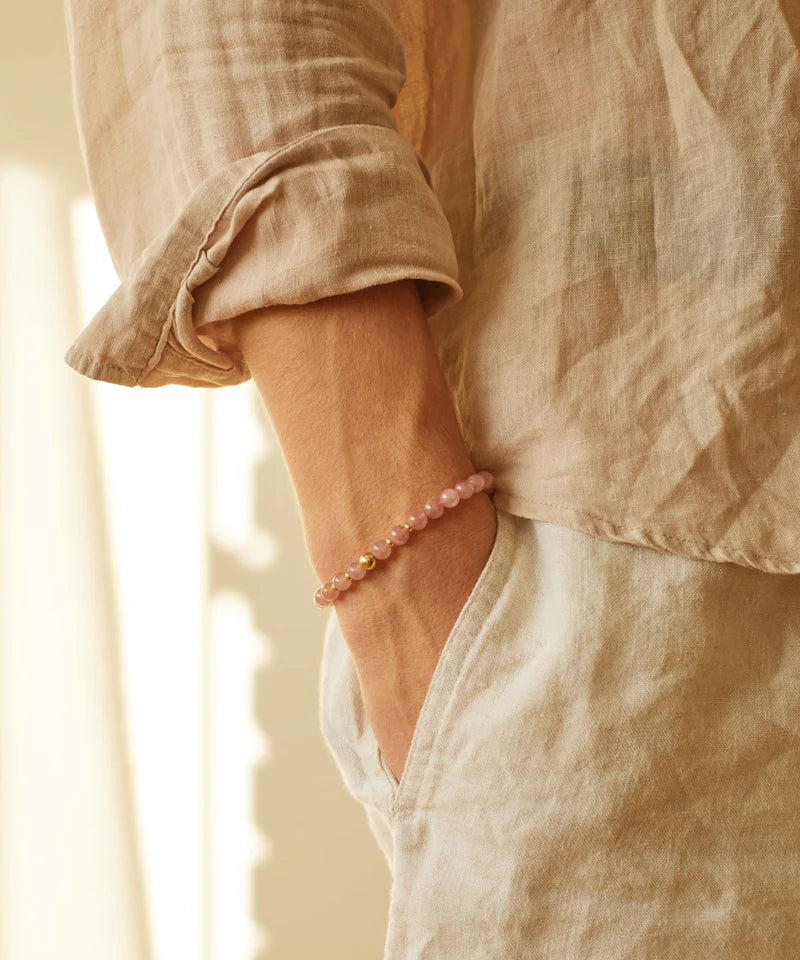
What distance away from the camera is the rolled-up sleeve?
0.45 m

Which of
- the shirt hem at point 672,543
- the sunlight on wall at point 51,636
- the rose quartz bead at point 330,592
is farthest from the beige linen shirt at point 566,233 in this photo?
the sunlight on wall at point 51,636

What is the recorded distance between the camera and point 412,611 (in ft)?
1.52

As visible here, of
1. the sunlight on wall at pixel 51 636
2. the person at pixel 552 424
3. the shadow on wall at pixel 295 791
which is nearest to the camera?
the person at pixel 552 424

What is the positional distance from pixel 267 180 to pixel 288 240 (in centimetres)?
3

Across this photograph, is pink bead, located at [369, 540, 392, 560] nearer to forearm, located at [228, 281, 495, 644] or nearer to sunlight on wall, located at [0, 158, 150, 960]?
forearm, located at [228, 281, 495, 644]

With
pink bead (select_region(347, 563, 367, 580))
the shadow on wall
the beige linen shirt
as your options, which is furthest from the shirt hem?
the shadow on wall

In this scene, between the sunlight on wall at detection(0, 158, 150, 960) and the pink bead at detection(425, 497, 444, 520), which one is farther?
the sunlight on wall at detection(0, 158, 150, 960)

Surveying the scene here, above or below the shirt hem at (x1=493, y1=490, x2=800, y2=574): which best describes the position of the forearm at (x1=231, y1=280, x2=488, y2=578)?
above

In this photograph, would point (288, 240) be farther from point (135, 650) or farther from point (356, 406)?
point (135, 650)

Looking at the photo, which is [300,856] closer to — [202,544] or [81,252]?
[202,544]

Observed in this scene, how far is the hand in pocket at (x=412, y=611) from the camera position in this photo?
18.2 inches

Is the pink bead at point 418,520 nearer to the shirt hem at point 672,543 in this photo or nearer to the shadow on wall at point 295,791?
the shirt hem at point 672,543

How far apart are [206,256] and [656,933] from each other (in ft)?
1.32

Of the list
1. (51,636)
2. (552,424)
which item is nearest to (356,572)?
(552,424)
